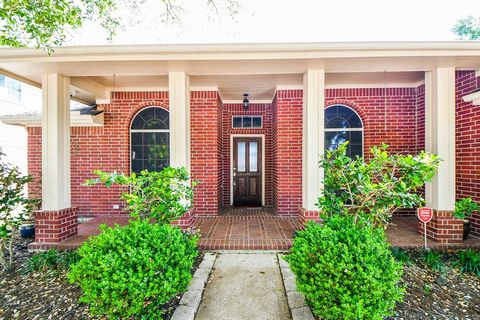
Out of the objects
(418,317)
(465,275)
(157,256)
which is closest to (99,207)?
(157,256)

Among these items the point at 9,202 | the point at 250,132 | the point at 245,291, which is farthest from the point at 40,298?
the point at 250,132

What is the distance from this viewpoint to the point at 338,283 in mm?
1858

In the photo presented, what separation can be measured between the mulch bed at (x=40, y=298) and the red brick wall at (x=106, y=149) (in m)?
2.49

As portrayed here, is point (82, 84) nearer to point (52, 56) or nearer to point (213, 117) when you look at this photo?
point (52, 56)

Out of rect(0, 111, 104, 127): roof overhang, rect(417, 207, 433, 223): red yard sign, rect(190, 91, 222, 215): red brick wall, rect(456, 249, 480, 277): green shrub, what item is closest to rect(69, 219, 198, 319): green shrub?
rect(190, 91, 222, 215): red brick wall

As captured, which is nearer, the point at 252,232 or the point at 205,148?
the point at 252,232

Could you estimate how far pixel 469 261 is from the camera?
3.01 meters

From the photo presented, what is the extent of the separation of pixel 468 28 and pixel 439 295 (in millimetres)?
11558

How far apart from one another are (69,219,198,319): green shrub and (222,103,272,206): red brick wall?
4.33 metres

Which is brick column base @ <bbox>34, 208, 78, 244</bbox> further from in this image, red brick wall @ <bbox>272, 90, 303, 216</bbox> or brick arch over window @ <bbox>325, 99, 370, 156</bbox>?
brick arch over window @ <bbox>325, 99, 370, 156</bbox>

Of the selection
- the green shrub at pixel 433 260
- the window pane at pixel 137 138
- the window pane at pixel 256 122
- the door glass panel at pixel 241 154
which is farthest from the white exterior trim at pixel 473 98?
the window pane at pixel 137 138

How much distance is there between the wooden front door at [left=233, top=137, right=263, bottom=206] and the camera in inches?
255

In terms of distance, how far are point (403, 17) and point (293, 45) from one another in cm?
459

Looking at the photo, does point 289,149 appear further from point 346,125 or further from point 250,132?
point 346,125
